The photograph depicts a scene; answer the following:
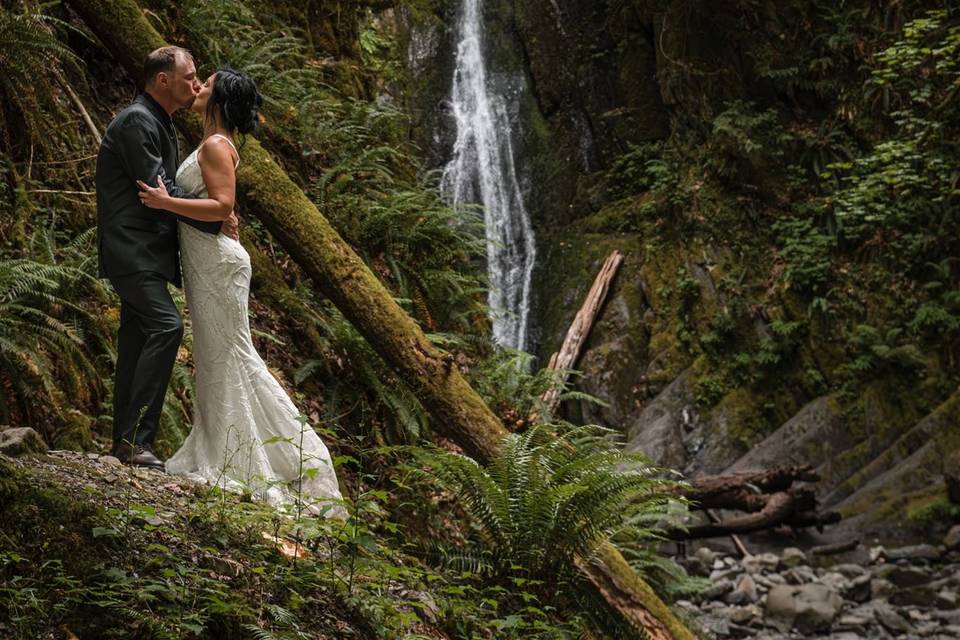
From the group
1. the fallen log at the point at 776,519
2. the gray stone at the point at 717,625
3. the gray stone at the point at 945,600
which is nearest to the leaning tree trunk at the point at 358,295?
the gray stone at the point at 717,625

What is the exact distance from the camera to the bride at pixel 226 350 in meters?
3.86

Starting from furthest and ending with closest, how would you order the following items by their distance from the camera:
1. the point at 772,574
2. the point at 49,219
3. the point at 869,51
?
the point at 869,51, the point at 772,574, the point at 49,219

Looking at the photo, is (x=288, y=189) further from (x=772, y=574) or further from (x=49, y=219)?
(x=772, y=574)

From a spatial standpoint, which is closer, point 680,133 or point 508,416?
point 508,416

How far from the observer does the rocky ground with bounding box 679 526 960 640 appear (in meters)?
8.45

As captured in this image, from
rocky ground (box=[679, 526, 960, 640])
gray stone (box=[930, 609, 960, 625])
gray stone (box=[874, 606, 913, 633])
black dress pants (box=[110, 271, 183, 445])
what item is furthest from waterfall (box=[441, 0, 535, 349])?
black dress pants (box=[110, 271, 183, 445])

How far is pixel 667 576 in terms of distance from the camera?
23.9ft

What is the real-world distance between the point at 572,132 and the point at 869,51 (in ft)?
20.8

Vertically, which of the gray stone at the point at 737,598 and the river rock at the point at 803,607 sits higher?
the river rock at the point at 803,607

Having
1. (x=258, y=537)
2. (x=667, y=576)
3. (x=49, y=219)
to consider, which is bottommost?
(x=667, y=576)

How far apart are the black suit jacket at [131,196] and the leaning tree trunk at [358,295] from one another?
1707 mm

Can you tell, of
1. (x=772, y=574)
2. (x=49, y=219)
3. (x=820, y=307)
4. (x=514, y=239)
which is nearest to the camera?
(x=49, y=219)

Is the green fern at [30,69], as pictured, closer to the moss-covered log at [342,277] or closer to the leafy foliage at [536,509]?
the moss-covered log at [342,277]

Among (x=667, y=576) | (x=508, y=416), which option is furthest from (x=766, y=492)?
(x=508, y=416)
